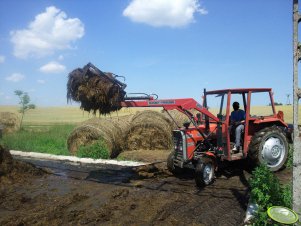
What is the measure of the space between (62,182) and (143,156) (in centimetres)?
419

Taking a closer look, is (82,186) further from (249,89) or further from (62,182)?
(249,89)

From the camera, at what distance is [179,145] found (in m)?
8.40

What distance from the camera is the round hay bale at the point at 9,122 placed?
77.8 feet

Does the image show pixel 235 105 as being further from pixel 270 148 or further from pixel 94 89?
pixel 94 89

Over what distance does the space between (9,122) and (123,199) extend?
63.7 feet

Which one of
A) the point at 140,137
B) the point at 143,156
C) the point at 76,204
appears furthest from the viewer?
the point at 140,137

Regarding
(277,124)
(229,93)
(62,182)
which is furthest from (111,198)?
(277,124)

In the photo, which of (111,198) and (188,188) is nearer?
(111,198)

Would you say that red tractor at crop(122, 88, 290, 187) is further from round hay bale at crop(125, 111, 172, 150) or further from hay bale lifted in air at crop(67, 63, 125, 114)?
round hay bale at crop(125, 111, 172, 150)

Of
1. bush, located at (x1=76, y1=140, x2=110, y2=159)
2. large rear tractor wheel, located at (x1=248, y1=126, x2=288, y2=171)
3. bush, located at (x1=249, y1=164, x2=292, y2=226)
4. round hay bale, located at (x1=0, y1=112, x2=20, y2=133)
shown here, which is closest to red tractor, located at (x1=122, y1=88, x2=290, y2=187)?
large rear tractor wheel, located at (x1=248, y1=126, x2=288, y2=171)

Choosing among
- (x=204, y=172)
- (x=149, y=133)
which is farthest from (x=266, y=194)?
(x=149, y=133)

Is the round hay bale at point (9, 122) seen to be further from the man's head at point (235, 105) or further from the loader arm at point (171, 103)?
the man's head at point (235, 105)

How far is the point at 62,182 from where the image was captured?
340 inches

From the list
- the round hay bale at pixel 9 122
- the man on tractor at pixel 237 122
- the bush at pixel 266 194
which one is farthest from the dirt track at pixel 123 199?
the round hay bale at pixel 9 122
